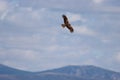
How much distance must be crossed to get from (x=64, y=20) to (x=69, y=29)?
2.73 feet

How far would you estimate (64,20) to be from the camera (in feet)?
86.5

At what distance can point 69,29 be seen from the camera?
27.0 metres
